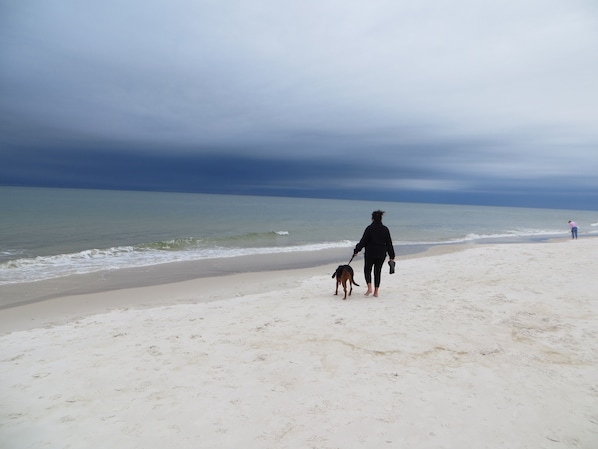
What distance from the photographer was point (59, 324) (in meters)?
7.34

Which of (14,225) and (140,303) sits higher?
(14,225)

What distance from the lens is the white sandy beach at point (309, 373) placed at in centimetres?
352

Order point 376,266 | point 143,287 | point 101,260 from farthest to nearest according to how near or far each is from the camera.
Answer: point 101,260
point 143,287
point 376,266

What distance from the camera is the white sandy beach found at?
11.5ft

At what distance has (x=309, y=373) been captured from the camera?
15.3 ft

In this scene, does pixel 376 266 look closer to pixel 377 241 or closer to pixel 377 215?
pixel 377 241

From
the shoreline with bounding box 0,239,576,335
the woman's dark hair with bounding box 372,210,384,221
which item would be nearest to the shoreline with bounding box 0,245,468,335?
the shoreline with bounding box 0,239,576,335

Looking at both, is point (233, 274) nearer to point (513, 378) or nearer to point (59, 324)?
point (59, 324)

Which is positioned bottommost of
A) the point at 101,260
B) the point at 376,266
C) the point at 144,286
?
the point at 144,286

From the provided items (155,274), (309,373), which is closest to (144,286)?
(155,274)

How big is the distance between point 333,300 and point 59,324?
18.8 feet

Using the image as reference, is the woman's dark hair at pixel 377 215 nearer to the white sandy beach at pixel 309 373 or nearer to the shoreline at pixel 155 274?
the white sandy beach at pixel 309 373

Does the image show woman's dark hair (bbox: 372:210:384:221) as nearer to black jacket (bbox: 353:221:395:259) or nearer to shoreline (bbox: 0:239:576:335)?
black jacket (bbox: 353:221:395:259)

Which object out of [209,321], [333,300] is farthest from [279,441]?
[333,300]
